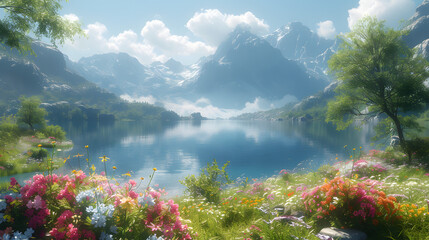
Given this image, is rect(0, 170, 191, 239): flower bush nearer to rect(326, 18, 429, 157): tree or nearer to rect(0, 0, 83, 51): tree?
rect(0, 0, 83, 51): tree

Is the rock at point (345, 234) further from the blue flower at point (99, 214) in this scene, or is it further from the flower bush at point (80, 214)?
the blue flower at point (99, 214)

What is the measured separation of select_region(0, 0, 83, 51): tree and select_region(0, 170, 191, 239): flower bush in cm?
1510

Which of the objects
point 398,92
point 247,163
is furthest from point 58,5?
point 247,163

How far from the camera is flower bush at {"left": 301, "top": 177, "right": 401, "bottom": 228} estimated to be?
212 inches

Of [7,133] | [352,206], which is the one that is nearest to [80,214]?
[352,206]

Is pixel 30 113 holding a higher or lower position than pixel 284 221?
higher

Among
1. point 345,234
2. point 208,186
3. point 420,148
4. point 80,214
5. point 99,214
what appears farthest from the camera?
point 420,148

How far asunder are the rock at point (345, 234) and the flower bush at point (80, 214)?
322 cm

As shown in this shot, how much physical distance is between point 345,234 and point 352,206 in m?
0.75

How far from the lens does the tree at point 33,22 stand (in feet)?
50.4

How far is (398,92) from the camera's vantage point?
1888 centimetres

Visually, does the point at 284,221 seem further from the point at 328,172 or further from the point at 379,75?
the point at 379,75

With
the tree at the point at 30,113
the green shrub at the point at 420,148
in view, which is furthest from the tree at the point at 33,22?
the tree at the point at 30,113

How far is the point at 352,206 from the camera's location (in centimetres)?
557
